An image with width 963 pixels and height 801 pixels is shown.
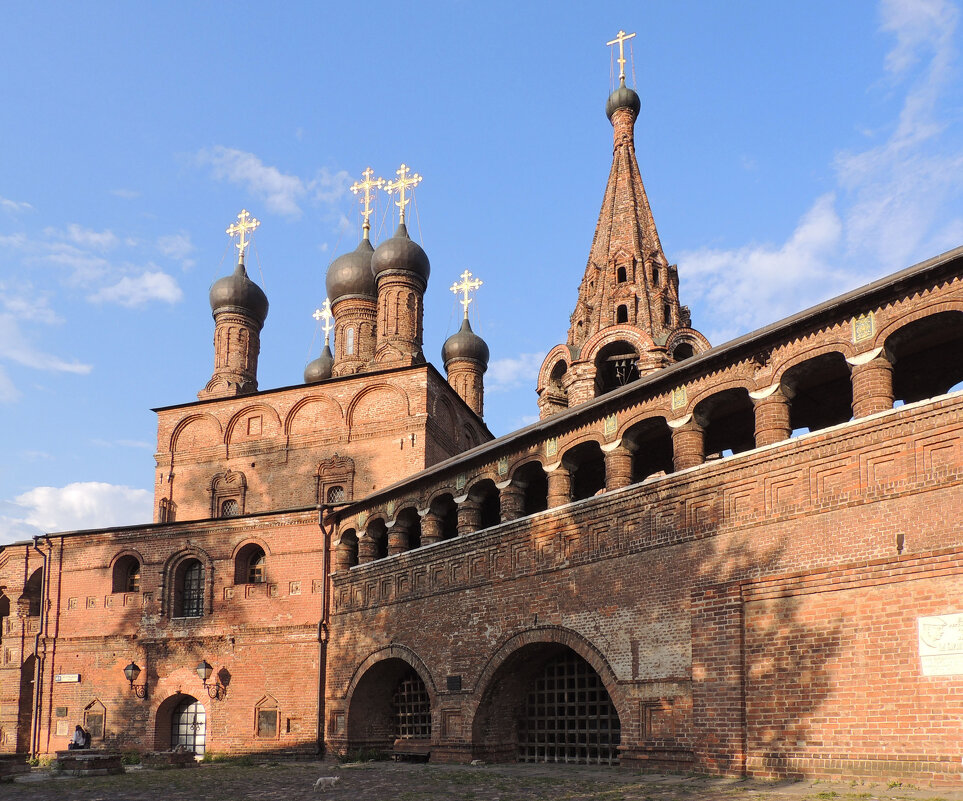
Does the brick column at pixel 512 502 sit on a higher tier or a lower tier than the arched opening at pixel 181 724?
higher

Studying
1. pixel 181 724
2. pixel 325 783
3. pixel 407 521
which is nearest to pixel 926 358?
pixel 325 783

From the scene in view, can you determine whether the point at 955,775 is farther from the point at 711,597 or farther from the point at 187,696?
the point at 187,696

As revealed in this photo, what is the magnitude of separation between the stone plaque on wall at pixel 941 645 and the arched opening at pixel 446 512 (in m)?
8.94

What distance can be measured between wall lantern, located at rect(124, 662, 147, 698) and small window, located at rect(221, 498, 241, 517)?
4773mm

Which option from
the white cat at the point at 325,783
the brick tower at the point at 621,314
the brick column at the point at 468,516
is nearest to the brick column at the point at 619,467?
the brick column at the point at 468,516

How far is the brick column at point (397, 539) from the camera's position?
60.0 feet

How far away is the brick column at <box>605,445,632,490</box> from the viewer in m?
13.7

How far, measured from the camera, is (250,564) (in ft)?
70.5

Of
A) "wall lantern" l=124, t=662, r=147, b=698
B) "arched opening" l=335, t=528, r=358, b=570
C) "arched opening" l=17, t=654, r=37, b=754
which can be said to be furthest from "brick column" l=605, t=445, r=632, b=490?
"arched opening" l=17, t=654, r=37, b=754

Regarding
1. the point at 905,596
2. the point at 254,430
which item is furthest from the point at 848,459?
the point at 254,430

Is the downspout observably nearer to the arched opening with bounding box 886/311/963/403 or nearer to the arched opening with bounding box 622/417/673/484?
the arched opening with bounding box 622/417/673/484

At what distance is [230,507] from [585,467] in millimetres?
11532

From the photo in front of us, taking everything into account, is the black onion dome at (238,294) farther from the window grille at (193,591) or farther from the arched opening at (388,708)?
the arched opening at (388,708)

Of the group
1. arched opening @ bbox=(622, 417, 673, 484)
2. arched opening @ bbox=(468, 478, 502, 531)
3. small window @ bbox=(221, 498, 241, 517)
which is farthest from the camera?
small window @ bbox=(221, 498, 241, 517)
